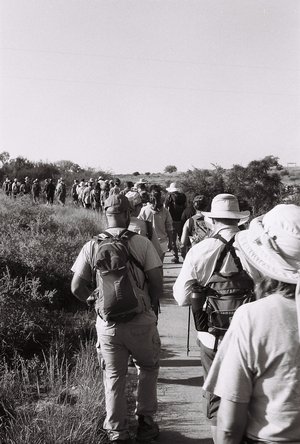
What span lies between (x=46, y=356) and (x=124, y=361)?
2.05 metres

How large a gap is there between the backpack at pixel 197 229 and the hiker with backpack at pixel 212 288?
11.1 ft

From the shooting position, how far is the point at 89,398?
421 cm

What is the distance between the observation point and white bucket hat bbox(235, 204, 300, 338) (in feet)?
6.82

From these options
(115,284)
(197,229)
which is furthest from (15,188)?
(115,284)

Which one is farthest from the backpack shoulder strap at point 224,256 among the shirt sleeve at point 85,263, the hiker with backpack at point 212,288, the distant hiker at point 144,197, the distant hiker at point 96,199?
the distant hiker at point 96,199

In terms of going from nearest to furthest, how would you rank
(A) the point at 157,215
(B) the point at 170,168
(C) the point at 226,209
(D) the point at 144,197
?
1. (C) the point at 226,209
2. (A) the point at 157,215
3. (D) the point at 144,197
4. (B) the point at 170,168

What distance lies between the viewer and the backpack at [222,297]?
12.2 ft

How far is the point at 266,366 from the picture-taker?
199 cm

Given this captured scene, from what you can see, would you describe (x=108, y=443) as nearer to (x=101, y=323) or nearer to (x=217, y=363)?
(x=101, y=323)

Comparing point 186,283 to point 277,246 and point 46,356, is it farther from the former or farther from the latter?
point 46,356

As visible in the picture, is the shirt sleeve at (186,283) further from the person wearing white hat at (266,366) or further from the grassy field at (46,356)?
the person wearing white hat at (266,366)

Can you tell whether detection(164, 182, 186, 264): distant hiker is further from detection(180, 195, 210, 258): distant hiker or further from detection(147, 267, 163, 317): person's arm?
detection(147, 267, 163, 317): person's arm

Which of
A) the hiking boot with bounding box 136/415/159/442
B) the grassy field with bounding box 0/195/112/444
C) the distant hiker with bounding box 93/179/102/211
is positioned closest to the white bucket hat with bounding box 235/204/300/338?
the grassy field with bounding box 0/195/112/444

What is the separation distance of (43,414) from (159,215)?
18.7 feet
